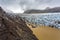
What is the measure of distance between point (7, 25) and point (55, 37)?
16.0 ft

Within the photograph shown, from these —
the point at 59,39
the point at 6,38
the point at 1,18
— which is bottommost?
the point at 59,39

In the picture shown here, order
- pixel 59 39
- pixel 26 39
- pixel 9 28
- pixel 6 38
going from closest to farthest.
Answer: pixel 6 38, pixel 9 28, pixel 26 39, pixel 59 39

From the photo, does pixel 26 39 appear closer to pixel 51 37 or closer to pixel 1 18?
pixel 1 18

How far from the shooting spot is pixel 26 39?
391 inches

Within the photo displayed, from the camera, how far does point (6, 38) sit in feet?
27.0

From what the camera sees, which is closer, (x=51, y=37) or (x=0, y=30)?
(x=0, y=30)

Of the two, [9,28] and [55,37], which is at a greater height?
[9,28]

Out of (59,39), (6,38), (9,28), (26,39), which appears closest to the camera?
(6,38)

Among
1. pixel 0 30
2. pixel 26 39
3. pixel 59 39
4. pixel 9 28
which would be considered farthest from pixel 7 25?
pixel 59 39

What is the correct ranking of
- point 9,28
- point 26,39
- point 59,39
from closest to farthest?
point 9,28 < point 26,39 < point 59,39

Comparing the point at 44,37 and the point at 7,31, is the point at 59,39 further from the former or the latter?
the point at 7,31

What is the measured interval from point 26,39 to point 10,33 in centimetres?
147

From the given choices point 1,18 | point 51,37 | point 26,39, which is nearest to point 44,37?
point 51,37

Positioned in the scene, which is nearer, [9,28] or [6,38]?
[6,38]
